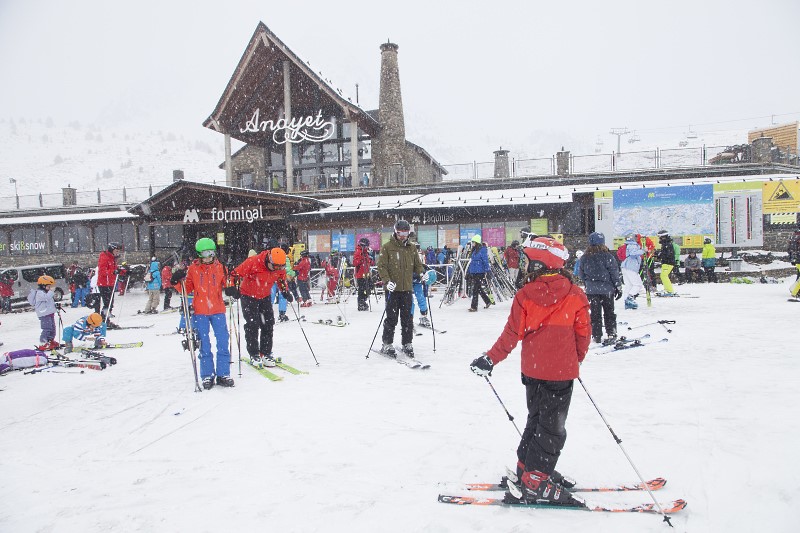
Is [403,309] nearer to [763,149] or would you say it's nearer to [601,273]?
[601,273]

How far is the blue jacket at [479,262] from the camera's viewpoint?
11.6 metres

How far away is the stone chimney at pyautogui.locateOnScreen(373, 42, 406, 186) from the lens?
25.9m

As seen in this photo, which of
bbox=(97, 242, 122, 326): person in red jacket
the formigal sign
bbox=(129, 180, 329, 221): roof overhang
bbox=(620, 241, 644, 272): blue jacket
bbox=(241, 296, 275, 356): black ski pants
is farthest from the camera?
the formigal sign

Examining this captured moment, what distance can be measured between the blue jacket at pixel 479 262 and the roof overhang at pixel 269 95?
14222 mm

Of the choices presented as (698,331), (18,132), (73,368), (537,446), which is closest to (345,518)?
(537,446)

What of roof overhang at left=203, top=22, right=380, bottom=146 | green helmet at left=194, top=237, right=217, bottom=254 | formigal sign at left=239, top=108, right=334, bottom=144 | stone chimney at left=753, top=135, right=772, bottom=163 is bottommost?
green helmet at left=194, top=237, right=217, bottom=254

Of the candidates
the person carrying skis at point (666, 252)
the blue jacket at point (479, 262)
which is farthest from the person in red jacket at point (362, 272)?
the person carrying skis at point (666, 252)

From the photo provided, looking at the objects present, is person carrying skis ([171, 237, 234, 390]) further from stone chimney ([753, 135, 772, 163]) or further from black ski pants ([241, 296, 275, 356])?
stone chimney ([753, 135, 772, 163])

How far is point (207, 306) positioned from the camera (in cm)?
567

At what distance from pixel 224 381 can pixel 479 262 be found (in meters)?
7.34

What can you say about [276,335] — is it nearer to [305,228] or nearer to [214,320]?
[214,320]

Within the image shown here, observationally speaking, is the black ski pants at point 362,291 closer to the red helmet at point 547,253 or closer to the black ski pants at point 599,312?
the black ski pants at point 599,312

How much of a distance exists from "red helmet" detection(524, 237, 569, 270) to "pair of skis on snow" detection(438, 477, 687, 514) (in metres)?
1.40

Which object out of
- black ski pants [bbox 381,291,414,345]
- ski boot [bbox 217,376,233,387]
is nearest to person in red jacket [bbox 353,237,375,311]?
black ski pants [bbox 381,291,414,345]
